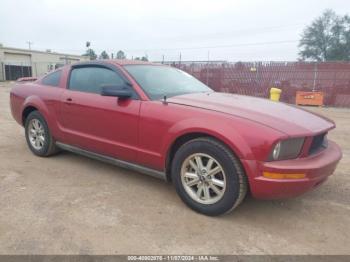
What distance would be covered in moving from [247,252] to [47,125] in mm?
3422

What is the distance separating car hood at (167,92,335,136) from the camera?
307 cm

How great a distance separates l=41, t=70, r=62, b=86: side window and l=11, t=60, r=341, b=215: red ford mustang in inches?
0.9

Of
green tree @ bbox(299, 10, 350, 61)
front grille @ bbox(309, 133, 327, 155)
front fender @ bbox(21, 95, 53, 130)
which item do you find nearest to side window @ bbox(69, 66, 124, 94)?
front fender @ bbox(21, 95, 53, 130)

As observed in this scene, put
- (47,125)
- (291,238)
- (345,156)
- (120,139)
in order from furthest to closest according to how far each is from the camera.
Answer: (345,156)
(47,125)
(120,139)
(291,238)

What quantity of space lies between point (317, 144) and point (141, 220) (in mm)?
1870

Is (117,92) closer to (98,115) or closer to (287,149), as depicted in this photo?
(98,115)

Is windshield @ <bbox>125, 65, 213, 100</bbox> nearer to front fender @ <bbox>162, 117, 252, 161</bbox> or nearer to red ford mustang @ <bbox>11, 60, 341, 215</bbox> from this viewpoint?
red ford mustang @ <bbox>11, 60, 341, 215</bbox>

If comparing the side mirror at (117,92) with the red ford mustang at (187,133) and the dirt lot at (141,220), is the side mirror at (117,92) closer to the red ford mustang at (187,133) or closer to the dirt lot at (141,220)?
the red ford mustang at (187,133)

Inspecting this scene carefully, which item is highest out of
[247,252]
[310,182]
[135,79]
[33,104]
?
[135,79]

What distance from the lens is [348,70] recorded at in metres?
14.4

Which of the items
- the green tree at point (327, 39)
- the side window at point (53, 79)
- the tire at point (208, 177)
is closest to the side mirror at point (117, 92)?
the tire at point (208, 177)

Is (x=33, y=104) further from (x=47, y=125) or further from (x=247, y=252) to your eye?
(x=247, y=252)

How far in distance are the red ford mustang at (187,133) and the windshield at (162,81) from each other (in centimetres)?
2

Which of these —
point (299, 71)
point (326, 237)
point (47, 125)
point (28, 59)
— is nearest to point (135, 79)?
point (47, 125)
